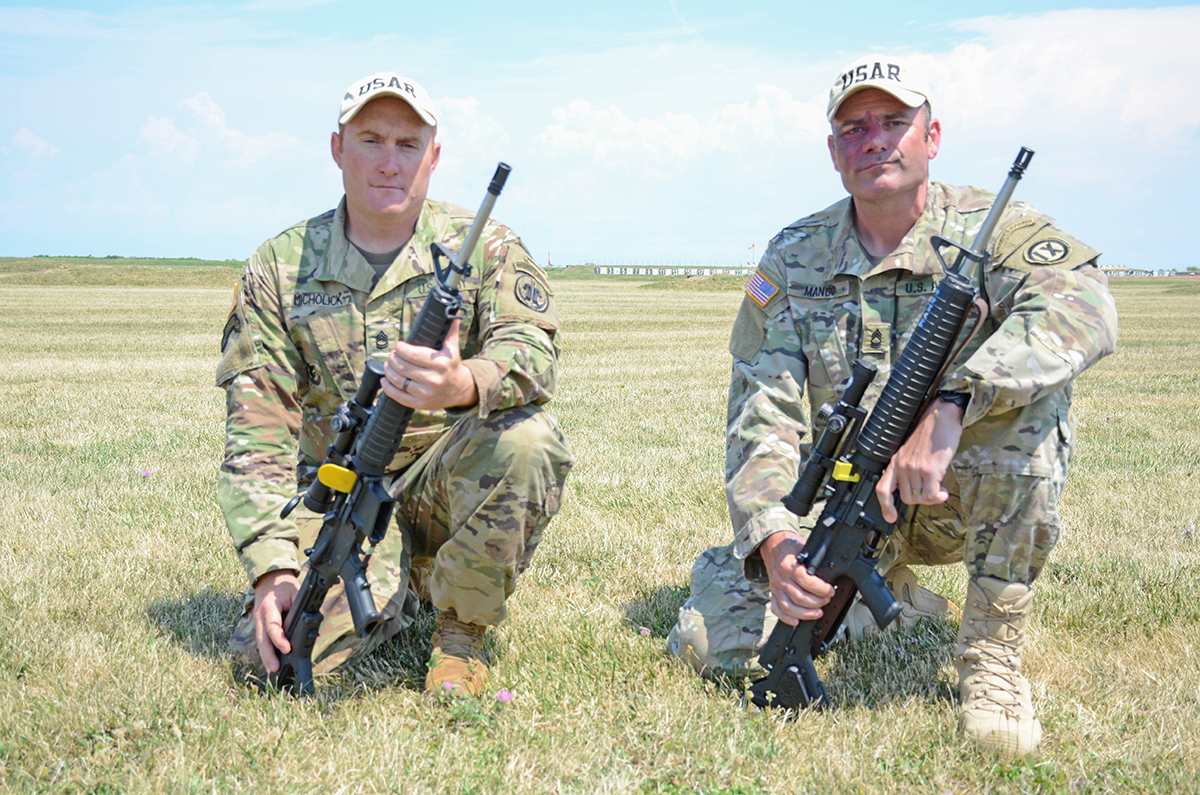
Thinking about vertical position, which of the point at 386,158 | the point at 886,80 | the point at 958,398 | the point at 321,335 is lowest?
A: the point at 958,398

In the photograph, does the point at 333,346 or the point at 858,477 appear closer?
the point at 858,477

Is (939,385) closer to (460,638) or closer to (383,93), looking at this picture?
(460,638)

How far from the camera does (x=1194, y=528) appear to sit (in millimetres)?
5695

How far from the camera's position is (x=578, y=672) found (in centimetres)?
366

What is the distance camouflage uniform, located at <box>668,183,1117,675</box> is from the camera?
3158 millimetres

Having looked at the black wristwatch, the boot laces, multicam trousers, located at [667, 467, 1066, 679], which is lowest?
the boot laces

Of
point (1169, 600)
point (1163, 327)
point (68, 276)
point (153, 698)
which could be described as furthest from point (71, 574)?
point (68, 276)

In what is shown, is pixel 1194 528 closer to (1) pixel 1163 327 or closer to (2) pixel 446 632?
(2) pixel 446 632

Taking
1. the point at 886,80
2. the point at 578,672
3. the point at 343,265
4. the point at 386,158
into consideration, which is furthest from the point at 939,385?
the point at 343,265

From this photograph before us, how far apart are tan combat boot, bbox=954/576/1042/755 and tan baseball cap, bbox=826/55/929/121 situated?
1.79 meters

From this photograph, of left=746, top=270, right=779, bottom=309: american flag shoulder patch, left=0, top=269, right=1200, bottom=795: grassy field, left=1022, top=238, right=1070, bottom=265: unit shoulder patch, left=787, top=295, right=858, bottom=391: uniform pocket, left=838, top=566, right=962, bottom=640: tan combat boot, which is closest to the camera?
left=0, top=269, right=1200, bottom=795: grassy field

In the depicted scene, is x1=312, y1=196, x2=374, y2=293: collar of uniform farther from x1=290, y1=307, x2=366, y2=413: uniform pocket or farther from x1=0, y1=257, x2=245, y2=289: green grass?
x1=0, y1=257, x2=245, y2=289: green grass

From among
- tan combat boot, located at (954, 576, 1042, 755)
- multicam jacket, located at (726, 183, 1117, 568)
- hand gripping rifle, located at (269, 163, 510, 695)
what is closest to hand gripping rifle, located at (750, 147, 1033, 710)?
multicam jacket, located at (726, 183, 1117, 568)

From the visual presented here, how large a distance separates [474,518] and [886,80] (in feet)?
7.33
